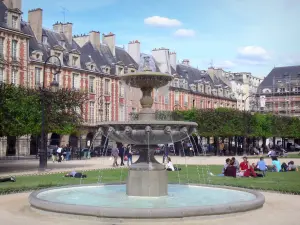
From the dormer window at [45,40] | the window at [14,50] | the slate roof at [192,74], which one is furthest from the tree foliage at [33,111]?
the slate roof at [192,74]

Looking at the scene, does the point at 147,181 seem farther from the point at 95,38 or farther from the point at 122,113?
the point at 95,38

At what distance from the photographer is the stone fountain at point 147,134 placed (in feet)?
36.2

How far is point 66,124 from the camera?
1081 inches

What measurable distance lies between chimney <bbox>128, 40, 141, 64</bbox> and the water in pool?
49.1 meters

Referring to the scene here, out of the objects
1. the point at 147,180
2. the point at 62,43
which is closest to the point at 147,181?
the point at 147,180

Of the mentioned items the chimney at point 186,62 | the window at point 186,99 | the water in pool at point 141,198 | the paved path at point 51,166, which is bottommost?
the paved path at point 51,166

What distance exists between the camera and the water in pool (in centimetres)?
1032

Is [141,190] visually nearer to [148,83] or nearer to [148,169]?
[148,169]

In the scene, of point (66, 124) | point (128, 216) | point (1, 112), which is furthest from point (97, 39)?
point (128, 216)

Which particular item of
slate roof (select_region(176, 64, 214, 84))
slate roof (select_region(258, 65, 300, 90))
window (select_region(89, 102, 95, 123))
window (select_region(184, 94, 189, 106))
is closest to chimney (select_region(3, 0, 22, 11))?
window (select_region(89, 102, 95, 123))

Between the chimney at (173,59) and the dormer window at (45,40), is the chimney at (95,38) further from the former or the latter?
the chimney at (173,59)

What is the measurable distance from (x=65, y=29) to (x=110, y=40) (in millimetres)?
7768

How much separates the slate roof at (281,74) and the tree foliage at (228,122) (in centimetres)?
3862

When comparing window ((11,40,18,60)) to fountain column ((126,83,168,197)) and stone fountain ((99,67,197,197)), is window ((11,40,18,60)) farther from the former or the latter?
fountain column ((126,83,168,197))
